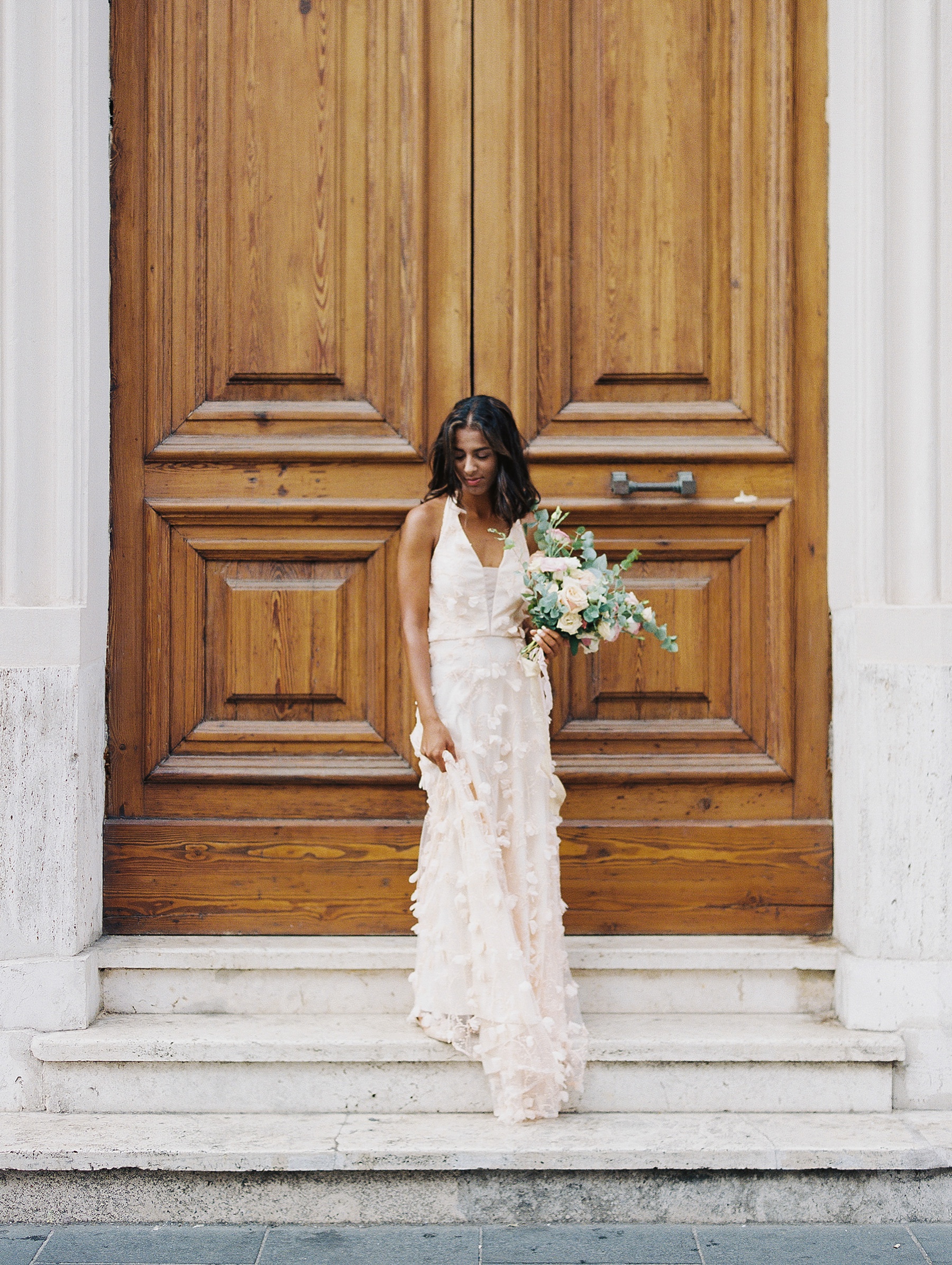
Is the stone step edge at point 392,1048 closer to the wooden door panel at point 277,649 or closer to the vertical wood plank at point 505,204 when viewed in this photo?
the wooden door panel at point 277,649

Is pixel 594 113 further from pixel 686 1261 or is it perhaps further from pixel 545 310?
pixel 686 1261

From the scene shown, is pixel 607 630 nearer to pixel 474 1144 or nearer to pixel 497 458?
pixel 497 458

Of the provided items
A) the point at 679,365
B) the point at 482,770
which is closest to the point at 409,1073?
the point at 482,770

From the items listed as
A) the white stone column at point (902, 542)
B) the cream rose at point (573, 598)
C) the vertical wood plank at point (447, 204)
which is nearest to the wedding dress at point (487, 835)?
the cream rose at point (573, 598)

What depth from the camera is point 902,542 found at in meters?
3.71

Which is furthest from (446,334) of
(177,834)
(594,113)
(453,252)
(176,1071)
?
(176,1071)

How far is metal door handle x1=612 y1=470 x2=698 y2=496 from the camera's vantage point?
3.88 metres

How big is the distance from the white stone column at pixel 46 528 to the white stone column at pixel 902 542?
2392mm

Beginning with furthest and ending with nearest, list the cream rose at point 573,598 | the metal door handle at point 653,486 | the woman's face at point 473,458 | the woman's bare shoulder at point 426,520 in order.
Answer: the metal door handle at point 653,486 → the woman's bare shoulder at point 426,520 → the woman's face at point 473,458 → the cream rose at point 573,598

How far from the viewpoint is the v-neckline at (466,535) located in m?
3.49

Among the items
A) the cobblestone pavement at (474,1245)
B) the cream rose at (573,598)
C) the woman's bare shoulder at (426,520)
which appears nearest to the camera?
the cobblestone pavement at (474,1245)

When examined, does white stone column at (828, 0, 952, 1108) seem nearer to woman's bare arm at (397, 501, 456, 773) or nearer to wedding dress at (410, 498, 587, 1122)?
wedding dress at (410, 498, 587, 1122)

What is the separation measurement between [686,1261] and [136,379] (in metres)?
3.07

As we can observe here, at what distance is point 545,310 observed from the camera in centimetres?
396
